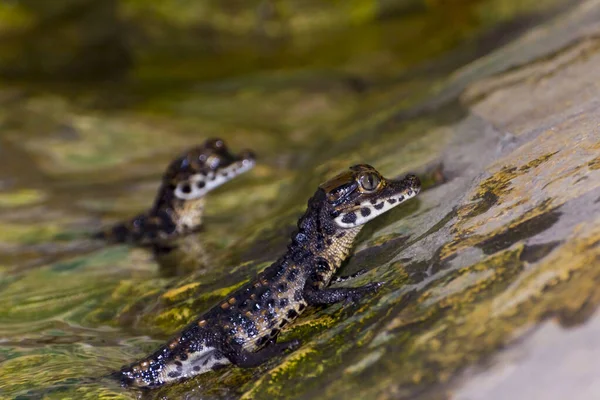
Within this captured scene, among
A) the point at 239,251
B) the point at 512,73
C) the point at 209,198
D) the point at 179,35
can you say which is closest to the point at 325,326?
the point at 239,251

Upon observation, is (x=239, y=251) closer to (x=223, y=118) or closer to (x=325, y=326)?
(x=325, y=326)

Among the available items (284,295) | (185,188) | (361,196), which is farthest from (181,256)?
(361,196)

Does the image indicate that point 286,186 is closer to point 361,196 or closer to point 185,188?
point 185,188

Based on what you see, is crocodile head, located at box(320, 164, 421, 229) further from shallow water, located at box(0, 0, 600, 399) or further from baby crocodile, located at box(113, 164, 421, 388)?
shallow water, located at box(0, 0, 600, 399)

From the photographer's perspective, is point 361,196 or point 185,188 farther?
point 185,188

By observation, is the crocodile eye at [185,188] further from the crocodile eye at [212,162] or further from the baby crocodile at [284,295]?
the baby crocodile at [284,295]

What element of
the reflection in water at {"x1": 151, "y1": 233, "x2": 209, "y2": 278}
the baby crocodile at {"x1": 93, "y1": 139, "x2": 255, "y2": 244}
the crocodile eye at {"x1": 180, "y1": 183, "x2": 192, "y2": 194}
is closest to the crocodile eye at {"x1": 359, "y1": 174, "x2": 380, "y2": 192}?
the reflection in water at {"x1": 151, "y1": 233, "x2": 209, "y2": 278}
